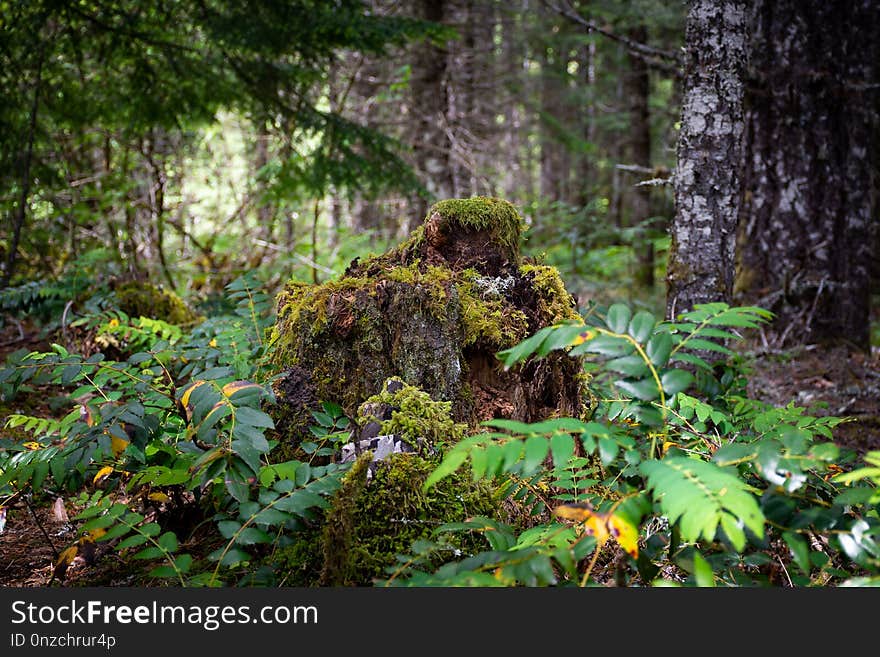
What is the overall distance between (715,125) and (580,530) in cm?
286

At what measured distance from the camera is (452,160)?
35.1 ft

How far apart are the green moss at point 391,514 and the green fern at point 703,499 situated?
831 mm

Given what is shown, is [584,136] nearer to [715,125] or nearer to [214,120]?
[214,120]

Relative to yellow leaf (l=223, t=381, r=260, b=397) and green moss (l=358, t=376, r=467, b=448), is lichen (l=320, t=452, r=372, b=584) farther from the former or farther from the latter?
yellow leaf (l=223, t=381, r=260, b=397)

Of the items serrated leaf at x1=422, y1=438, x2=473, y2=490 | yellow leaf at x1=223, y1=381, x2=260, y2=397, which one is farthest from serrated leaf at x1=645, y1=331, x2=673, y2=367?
yellow leaf at x1=223, y1=381, x2=260, y2=397

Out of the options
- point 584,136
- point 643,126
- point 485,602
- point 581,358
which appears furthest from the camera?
point 584,136

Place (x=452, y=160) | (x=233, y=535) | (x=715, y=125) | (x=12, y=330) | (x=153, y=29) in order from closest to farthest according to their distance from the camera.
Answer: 1. (x=233, y=535)
2. (x=715, y=125)
3. (x=12, y=330)
4. (x=153, y=29)
5. (x=452, y=160)

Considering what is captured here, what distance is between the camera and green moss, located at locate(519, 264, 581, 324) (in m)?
2.96

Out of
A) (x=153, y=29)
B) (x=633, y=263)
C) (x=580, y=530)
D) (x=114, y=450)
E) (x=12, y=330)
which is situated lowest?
(x=633, y=263)

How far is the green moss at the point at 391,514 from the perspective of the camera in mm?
2030

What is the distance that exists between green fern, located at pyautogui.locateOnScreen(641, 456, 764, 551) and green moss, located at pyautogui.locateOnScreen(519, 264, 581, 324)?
1491 millimetres

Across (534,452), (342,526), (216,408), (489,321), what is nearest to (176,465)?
(216,408)

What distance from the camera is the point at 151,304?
5.50m

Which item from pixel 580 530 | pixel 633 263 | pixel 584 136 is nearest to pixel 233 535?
pixel 580 530
